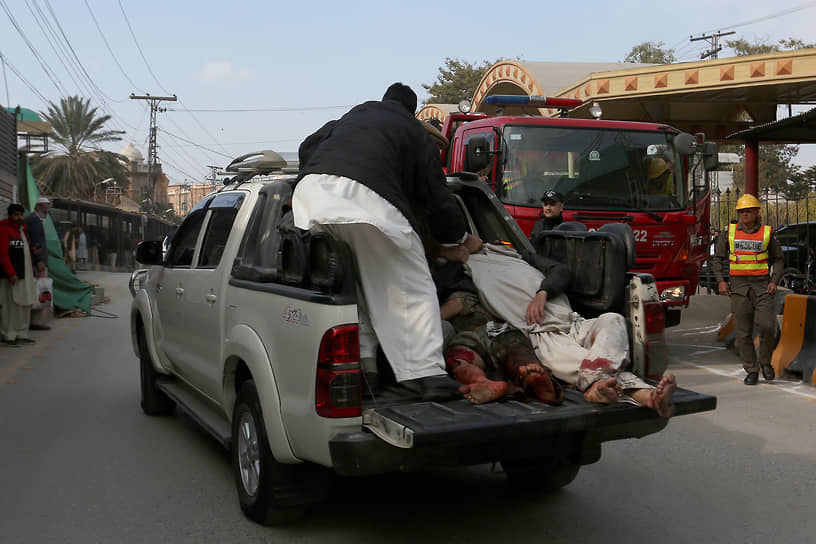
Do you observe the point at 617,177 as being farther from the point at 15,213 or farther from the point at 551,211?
the point at 15,213

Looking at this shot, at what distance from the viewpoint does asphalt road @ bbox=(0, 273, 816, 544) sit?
4.19 m

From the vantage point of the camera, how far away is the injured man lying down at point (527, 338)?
3686 mm

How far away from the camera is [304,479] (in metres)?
3.99

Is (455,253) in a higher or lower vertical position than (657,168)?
lower

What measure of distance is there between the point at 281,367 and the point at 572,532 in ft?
5.84

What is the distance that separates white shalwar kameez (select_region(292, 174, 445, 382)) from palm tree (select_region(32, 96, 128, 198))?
46988 millimetres

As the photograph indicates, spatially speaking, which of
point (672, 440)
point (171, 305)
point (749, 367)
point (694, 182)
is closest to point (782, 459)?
point (672, 440)

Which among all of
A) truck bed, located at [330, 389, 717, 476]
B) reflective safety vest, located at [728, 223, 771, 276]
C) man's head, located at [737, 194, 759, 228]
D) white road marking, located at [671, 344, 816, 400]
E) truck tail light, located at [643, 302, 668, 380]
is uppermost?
man's head, located at [737, 194, 759, 228]

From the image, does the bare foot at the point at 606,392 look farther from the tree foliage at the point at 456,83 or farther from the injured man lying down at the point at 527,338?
the tree foliage at the point at 456,83

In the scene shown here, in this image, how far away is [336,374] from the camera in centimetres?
347

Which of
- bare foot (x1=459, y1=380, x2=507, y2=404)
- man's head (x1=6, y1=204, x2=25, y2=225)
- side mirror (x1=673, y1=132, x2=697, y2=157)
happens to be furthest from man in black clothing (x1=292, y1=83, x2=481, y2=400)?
man's head (x1=6, y1=204, x2=25, y2=225)

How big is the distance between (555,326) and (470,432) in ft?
4.10

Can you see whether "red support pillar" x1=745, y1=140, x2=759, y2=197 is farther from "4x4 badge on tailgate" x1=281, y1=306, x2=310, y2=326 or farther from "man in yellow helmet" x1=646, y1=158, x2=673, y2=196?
"4x4 badge on tailgate" x1=281, y1=306, x2=310, y2=326

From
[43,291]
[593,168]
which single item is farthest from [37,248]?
[593,168]
